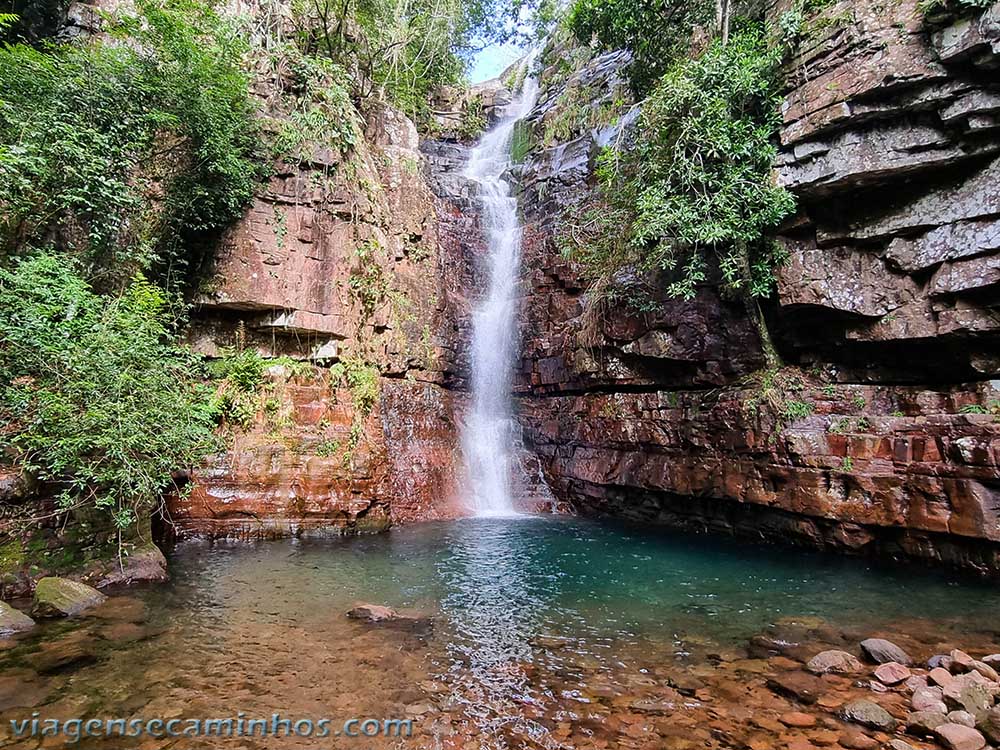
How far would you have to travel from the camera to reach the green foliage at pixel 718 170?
959 centimetres

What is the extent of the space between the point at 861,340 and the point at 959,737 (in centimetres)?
743

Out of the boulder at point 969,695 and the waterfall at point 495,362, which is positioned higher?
the waterfall at point 495,362

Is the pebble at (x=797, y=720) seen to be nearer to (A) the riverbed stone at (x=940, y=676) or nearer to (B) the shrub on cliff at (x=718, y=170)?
(A) the riverbed stone at (x=940, y=676)

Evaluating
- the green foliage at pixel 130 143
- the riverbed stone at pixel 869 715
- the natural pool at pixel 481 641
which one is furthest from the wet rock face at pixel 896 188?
the green foliage at pixel 130 143

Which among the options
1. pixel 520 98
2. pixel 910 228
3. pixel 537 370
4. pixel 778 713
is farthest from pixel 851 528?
→ pixel 520 98

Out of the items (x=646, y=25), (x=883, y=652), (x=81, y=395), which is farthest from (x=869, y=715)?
(x=646, y=25)

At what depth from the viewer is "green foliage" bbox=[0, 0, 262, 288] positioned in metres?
7.59

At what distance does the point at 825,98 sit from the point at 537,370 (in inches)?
346

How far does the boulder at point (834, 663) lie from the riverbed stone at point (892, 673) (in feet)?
0.61

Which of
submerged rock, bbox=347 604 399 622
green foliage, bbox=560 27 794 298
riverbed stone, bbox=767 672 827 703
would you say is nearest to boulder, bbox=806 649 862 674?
riverbed stone, bbox=767 672 827 703

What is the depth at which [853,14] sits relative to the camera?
28.6 feet

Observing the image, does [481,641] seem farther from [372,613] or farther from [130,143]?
[130,143]

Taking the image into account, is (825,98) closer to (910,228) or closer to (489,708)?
(910,228)

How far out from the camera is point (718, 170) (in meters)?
10.0
